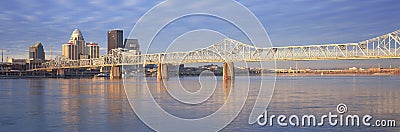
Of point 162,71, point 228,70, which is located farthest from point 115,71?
point 228,70

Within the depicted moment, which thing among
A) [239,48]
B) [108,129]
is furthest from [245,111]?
[239,48]

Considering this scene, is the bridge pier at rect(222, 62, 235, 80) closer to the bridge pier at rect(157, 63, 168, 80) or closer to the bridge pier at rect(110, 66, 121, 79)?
the bridge pier at rect(157, 63, 168, 80)

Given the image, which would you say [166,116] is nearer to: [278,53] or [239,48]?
[278,53]

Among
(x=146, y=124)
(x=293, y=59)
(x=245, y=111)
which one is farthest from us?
(x=293, y=59)

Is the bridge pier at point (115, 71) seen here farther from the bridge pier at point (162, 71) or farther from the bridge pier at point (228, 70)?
the bridge pier at point (228, 70)

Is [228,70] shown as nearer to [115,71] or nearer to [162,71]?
[162,71]

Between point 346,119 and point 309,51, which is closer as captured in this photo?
point 346,119

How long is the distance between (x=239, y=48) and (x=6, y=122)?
9076cm

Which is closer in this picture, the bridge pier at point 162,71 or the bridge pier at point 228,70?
the bridge pier at point 228,70

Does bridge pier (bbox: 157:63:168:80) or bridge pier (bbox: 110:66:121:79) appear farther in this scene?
bridge pier (bbox: 110:66:121:79)

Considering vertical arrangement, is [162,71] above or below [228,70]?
below

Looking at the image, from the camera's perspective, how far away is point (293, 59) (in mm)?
87000

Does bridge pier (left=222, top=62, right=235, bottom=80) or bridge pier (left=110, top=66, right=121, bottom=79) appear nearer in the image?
bridge pier (left=222, top=62, right=235, bottom=80)

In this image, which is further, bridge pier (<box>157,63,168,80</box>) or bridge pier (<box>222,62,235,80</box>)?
bridge pier (<box>157,63,168,80</box>)
